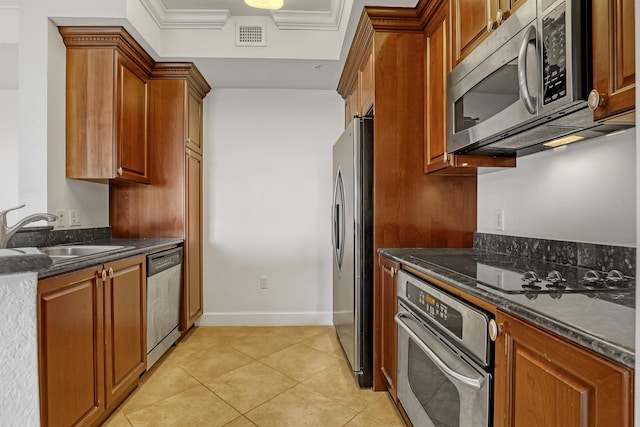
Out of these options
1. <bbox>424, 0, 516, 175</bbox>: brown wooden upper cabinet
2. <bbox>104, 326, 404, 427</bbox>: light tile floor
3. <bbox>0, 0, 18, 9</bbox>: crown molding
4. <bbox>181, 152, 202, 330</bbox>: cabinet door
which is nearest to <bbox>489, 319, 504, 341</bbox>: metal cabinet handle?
<bbox>424, 0, 516, 175</bbox>: brown wooden upper cabinet

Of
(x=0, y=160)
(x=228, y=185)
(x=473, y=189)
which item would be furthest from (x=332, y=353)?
(x=0, y=160)

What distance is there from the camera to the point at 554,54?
1.09 m

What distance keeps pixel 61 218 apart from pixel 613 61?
2.88 metres

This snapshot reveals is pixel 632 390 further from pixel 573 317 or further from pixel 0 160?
pixel 0 160

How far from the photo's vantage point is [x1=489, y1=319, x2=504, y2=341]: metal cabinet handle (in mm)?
967

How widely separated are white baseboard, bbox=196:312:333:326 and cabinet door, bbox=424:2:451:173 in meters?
2.01

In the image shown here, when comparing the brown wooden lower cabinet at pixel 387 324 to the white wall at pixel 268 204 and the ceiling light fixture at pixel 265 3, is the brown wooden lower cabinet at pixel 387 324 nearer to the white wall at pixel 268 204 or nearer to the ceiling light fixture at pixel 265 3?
the white wall at pixel 268 204

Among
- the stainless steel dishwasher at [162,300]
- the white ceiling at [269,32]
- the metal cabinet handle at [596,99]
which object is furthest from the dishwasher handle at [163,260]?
the metal cabinet handle at [596,99]

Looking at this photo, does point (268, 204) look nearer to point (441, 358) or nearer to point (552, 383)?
point (441, 358)

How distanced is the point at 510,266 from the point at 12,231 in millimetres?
2291

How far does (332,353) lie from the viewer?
2.86 meters

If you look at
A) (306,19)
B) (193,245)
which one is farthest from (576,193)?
(193,245)

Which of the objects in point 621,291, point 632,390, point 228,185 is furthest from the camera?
point 228,185

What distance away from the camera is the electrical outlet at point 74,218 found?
2520 millimetres
